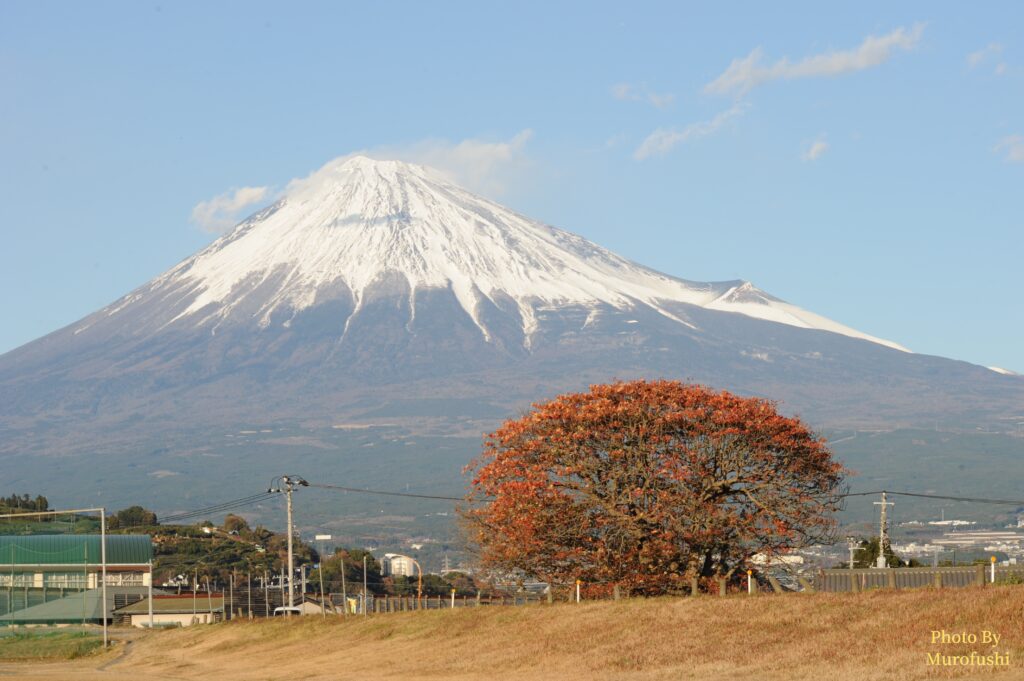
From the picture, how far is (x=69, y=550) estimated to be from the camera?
98.4 m

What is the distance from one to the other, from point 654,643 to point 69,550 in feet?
230

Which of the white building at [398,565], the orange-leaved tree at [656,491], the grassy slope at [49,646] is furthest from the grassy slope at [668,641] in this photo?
the white building at [398,565]

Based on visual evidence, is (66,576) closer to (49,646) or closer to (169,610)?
(169,610)

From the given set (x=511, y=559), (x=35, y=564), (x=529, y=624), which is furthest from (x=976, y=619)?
(x=35, y=564)

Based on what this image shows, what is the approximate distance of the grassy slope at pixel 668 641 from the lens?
1211 inches

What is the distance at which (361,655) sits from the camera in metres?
44.6

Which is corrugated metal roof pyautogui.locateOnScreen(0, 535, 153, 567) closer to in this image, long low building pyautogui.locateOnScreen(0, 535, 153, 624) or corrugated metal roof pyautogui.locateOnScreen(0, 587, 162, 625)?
long low building pyautogui.locateOnScreen(0, 535, 153, 624)

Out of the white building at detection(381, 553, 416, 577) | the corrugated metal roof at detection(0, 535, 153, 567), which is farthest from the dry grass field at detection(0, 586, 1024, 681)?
the white building at detection(381, 553, 416, 577)

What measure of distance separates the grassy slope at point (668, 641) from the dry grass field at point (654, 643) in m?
0.05

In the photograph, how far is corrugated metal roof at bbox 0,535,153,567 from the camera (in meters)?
97.3

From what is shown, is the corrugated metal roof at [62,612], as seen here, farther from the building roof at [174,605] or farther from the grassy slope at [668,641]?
the grassy slope at [668,641]

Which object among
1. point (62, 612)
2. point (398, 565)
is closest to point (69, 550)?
point (62, 612)

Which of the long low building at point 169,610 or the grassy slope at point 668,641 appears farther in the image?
the long low building at point 169,610

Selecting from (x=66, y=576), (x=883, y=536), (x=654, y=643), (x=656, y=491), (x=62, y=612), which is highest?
(x=656, y=491)
